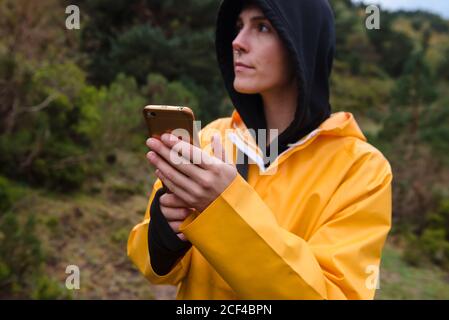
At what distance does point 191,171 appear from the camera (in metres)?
1.14

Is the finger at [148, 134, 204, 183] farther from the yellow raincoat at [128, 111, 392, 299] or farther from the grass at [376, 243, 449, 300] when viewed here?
the grass at [376, 243, 449, 300]

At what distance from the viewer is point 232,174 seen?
116cm

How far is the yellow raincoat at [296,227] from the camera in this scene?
1158 millimetres

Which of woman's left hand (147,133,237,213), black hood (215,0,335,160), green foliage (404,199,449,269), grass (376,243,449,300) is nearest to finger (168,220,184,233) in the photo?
woman's left hand (147,133,237,213)

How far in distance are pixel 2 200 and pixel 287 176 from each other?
123 inches

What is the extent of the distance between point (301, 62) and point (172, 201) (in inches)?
21.8

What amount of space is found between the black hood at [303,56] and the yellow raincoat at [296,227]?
6cm

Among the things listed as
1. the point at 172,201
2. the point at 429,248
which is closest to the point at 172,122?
the point at 172,201

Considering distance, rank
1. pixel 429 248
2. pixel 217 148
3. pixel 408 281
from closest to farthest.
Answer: pixel 217 148, pixel 408 281, pixel 429 248

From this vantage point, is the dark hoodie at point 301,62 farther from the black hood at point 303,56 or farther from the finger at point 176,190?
the finger at point 176,190

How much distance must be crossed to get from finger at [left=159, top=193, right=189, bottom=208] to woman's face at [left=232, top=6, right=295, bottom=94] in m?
0.45

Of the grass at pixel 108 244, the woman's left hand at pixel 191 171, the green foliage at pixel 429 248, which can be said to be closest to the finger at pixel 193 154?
the woman's left hand at pixel 191 171

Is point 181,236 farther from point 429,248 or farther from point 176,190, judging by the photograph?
point 429,248
